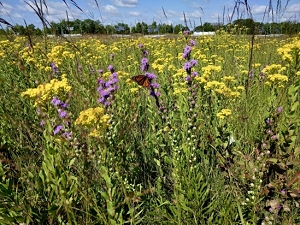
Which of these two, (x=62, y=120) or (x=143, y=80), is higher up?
(x=143, y=80)

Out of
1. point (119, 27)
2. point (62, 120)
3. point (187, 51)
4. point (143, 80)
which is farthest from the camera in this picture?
point (119, 27)

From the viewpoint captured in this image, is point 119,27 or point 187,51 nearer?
point 187,51

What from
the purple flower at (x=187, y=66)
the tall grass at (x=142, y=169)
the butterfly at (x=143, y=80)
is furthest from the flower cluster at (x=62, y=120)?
the purple flower at (x=187, y=66)

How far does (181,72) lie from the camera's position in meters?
3.04

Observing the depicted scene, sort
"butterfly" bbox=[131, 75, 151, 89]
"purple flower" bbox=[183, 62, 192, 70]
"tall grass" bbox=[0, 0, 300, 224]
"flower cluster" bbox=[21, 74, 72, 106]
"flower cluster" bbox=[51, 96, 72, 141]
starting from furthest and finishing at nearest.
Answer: "purple flower" bbox=[183, 62, 192, 70] → "butterfly" bbox=[131, 75, 151, 89] → "flower cluster" bbox=[51, 96, 72, 141] → "flower cluster" bbox=[21, 74, 72, 106] → "tall grass" bbox=[0, 0, 300, 224]

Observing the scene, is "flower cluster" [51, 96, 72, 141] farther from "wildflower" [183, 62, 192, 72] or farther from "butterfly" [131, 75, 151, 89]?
"wildflower" [183, 62, 192, 72]

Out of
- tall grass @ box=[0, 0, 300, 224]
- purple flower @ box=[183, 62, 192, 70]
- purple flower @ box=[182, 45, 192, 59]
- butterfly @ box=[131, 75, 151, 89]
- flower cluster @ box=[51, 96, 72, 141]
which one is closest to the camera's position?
tall grass @ box=[0, 0, 300, 224]

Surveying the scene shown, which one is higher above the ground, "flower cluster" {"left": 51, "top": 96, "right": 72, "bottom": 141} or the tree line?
the tree line

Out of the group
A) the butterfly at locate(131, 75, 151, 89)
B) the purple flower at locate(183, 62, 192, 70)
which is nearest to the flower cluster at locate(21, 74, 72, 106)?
the butterfly at locate(131, 75, 151, 89)

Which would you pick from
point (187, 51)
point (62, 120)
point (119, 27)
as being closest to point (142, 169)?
point (62, 120)

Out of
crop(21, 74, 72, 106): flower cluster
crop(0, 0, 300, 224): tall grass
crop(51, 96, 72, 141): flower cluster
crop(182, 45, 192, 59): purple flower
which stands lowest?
crop(0, 0, 300, 224): tall grass

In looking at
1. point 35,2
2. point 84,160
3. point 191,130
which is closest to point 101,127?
point 84,160

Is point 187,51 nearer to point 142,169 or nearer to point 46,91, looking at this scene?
point 142,169

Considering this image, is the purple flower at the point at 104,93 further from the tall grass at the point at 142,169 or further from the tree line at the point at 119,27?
the tree line at the point at 119,27
